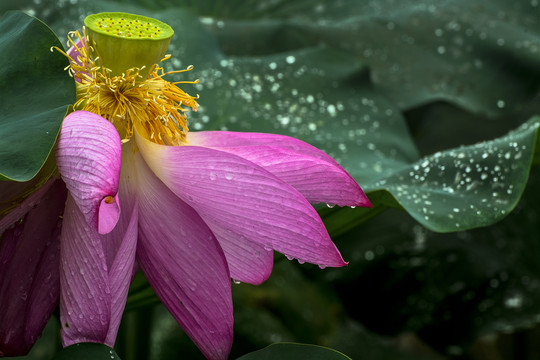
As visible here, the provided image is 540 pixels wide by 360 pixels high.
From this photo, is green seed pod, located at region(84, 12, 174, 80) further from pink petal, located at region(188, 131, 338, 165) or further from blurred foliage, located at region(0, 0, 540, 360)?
blurred foliage, located at region(0, 0, 540, 360)

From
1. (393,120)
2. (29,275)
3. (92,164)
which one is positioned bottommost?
(393,120)

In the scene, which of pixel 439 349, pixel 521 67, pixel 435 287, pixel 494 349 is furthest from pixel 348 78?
pixel 494 349

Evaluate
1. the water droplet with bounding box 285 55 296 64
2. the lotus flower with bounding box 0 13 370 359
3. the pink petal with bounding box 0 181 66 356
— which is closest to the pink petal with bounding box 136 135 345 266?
the lotus flower with bounding box 0 13 370 359

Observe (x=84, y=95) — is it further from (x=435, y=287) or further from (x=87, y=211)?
(x=435, y=287)

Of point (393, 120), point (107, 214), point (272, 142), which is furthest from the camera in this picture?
point (393, 120)

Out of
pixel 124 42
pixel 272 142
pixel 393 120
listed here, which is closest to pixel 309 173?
pixel 272 142

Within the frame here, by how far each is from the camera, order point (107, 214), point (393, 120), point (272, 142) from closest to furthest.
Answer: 1. point (107, 214)
2. point (272, 142)
3. point (393, 120)

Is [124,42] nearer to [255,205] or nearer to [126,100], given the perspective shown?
[126,100]
